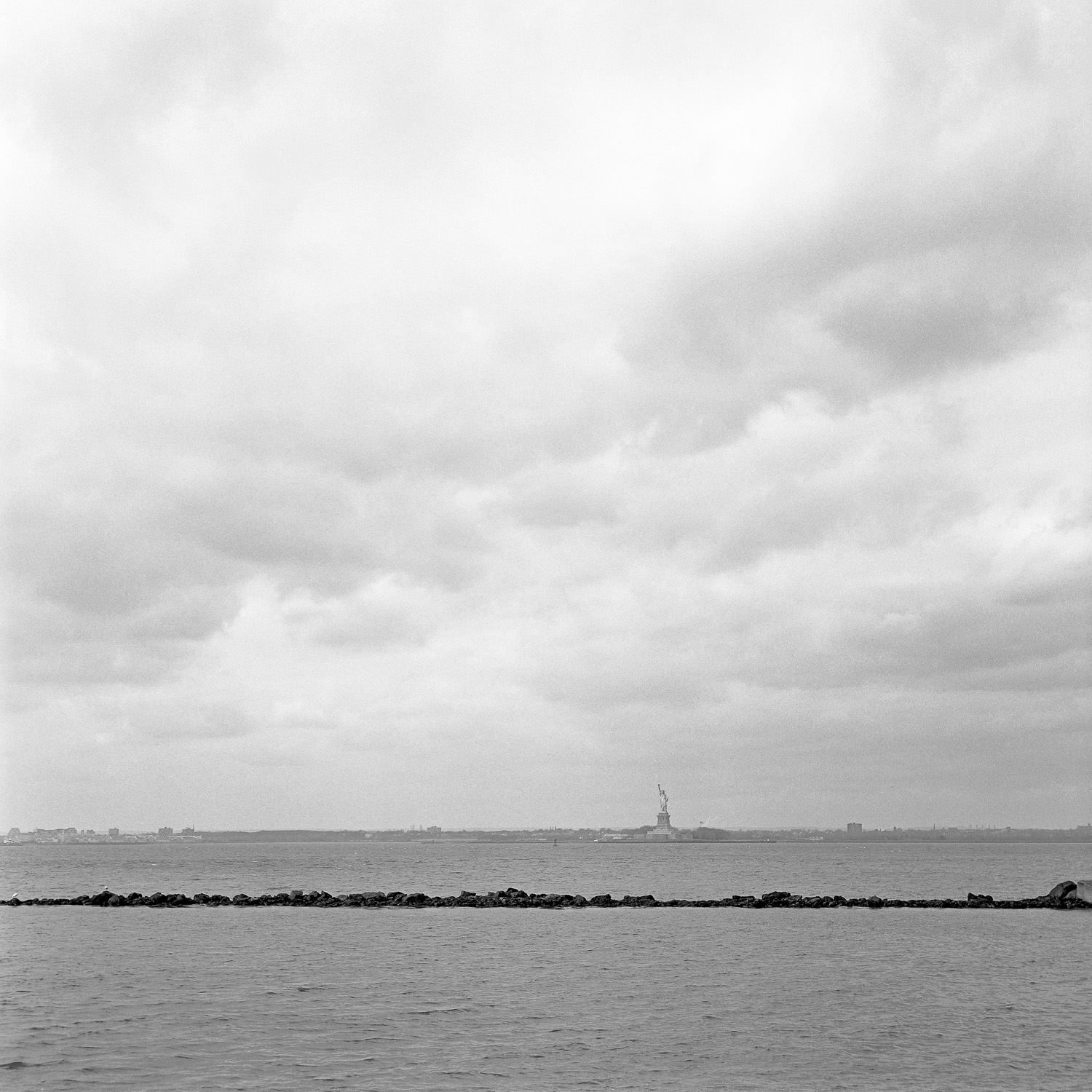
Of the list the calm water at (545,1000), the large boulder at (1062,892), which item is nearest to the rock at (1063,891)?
the large boulder at (1062,892)

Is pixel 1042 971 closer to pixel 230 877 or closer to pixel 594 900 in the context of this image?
pixel 594 900

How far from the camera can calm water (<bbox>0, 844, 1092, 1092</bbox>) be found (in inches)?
1013

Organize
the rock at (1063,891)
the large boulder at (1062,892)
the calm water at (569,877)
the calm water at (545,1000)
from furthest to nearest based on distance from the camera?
the calm water at (569,877), the rock at (1063,891), the large boulder at (1062,892), the calm water at (545,1000)

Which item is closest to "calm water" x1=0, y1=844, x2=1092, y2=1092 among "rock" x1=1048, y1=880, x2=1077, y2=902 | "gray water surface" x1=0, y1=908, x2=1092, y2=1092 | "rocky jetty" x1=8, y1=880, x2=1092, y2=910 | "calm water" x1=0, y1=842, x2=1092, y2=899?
"gray water surface" x1=0, y1=908, x2=1092, y2=1092

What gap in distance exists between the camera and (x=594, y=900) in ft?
255

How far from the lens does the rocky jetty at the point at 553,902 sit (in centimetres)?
7681

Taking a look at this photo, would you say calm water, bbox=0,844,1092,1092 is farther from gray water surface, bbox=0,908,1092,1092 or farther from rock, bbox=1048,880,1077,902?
rock, bbox=1048,880,1077,902

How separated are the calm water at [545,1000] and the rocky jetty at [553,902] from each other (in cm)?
523

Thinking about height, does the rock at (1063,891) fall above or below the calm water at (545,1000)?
above

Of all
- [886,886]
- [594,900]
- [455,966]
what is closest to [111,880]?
[594,900]

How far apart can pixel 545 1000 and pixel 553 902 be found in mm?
43959

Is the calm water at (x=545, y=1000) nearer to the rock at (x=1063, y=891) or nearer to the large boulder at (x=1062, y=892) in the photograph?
the large boulder at (x=1062, y=892)

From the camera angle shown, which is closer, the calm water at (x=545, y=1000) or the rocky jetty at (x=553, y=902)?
the calm water at (x=545, y=1000)

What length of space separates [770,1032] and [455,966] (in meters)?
16.9
